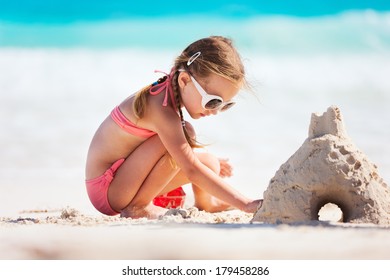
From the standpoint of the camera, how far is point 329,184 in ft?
9.12

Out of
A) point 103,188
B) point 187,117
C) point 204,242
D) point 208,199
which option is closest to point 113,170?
point 103,188

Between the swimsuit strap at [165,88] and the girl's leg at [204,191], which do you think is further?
the girl's leg at [204,191]

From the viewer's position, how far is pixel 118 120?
3850mm

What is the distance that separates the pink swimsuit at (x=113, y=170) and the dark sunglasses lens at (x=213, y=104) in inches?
10.6

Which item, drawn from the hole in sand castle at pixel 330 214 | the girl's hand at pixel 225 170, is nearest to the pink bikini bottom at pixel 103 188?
the girl's hand at pixel 225 170

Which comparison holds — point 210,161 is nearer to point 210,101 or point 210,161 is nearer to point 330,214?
point 210,101

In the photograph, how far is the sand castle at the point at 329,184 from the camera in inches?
109

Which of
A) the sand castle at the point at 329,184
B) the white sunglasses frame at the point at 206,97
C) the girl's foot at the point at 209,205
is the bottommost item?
the sand castle at the point at 329,184

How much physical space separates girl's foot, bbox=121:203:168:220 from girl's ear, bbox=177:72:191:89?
0.89 meters

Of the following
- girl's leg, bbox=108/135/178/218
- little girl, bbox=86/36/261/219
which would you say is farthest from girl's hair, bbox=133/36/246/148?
girl's leg, bbox=108/135/178/218

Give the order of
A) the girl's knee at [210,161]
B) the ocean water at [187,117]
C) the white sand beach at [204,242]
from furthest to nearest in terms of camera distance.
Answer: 1. the ocean water at [187,117]
2. the girl's knee at [210,161]
3. the white sand beach at [204,242]

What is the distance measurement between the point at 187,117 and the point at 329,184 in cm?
810

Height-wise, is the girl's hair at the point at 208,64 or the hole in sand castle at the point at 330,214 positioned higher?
the girl's hair at the point at 208,64

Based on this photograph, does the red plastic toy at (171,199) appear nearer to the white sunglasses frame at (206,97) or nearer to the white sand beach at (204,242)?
the white sunglasses frame at (206,97)
